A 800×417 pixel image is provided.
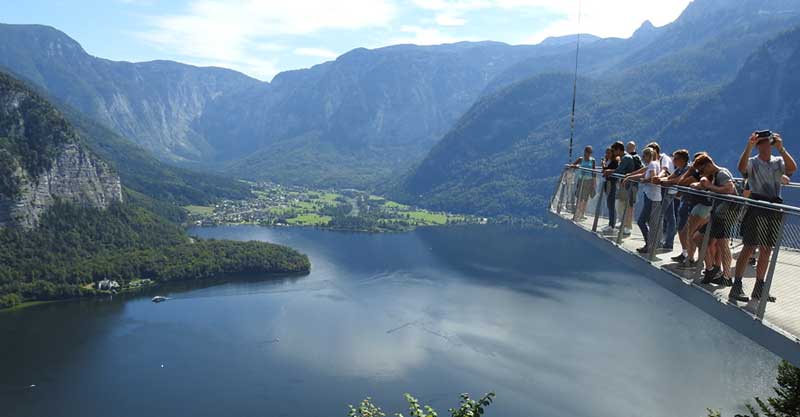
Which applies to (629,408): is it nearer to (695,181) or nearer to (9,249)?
(695,181)

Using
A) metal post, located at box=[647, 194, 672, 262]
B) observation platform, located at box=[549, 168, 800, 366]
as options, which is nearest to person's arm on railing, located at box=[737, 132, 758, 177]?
observation platform, located at box=[549, 168, 800, 366]

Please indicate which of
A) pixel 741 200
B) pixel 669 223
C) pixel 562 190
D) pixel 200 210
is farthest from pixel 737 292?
pixel 200 210

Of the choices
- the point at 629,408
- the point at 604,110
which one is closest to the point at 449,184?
the point at 604,110

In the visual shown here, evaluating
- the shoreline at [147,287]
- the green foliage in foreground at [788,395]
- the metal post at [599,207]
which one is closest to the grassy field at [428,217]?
the shoreline at [147,287]

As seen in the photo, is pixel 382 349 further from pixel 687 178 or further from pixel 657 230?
pixel 687 178

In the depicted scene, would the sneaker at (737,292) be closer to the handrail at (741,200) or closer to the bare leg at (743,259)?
the bare leg at (743,259)

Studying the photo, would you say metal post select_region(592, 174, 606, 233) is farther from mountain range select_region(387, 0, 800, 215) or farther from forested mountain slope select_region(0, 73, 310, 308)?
mountain range select_region(387, 0, 800, 215)

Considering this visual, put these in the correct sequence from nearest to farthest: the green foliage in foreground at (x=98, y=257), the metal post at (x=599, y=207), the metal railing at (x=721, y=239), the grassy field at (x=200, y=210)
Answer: the metal railing at (x=721, y=239) < the metal post at (x=599, y=207) < the green foliage in foreground at (x=98, y=257) < the grassy field at (x=200, y=210)
